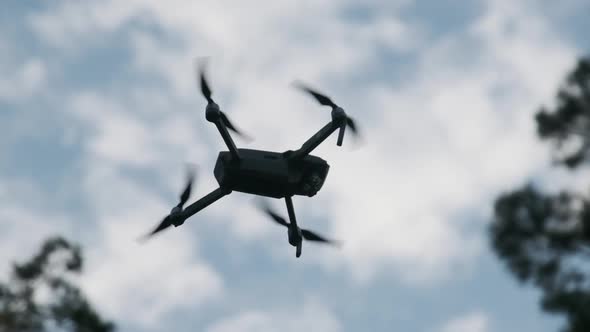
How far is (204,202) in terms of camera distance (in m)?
6.29

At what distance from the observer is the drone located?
6199mm

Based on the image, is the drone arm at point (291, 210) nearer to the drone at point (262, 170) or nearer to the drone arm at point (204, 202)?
the drone at point (262, 170)

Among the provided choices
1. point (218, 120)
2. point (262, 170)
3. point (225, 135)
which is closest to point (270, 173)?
point (262, 170)

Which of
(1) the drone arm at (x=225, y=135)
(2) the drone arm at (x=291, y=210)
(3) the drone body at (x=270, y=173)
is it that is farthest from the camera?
(2) the drone arm at (x=291, y=210)

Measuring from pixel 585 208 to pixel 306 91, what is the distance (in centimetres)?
2692

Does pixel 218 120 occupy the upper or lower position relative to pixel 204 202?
upper

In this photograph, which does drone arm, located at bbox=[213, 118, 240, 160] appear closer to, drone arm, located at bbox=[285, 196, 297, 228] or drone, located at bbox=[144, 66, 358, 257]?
drone, located at bbox=[144, 66, 358, 257]

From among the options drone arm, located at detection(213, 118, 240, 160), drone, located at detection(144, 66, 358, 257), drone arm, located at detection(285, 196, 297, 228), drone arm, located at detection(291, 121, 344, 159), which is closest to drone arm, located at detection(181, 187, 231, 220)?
drone, located at detection(144, 66, 358, 257)

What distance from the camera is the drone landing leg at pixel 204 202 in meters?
6.24

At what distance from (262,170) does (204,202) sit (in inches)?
22.2

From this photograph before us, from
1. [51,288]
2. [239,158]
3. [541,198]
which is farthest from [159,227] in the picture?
[541,198]

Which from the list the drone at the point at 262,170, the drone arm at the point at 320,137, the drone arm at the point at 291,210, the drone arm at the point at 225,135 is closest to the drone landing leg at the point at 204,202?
the drone at the point at 262,170

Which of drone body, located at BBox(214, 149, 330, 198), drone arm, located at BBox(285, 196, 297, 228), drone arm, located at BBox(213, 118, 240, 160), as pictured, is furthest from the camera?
drone arm, located at BBox(285, 196, 297, 228)

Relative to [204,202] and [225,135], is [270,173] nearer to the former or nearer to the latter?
[225,135]
